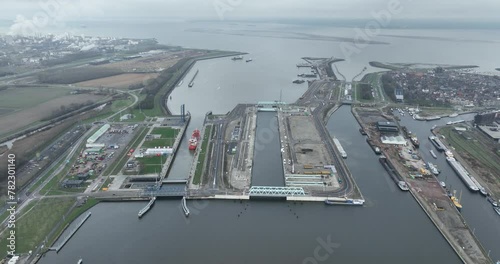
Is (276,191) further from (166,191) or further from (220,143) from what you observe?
(220,143)

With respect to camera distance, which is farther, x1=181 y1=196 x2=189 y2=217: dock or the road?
the road

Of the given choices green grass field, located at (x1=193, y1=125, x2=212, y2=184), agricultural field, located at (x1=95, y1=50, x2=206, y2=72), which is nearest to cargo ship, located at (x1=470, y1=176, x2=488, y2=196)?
green grass field, located at (x1=193, y1=125, x2=212, y2=184)

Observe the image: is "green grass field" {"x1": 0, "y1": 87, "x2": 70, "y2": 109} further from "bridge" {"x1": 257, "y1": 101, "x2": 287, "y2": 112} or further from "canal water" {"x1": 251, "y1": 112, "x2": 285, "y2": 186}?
"canal water" {"x1": 251, "y1": 112, "x2": 285, "y2": 186}

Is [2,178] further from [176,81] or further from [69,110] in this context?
[176,81]

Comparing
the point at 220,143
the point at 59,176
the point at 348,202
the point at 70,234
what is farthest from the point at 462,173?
the point at 59,176

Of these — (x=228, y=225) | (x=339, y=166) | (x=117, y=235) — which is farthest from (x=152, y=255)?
(x=339, y=166)

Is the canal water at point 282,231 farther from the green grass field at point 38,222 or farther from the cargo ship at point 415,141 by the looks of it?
the cargo ship at point 415,141
